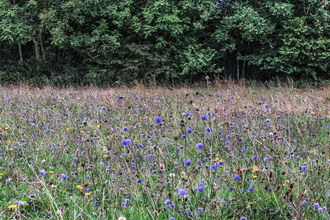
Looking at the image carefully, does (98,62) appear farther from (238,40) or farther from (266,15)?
(266,15)

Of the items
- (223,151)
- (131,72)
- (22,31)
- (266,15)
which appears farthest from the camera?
(131,72)

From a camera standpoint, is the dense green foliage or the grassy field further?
the dense green foliage

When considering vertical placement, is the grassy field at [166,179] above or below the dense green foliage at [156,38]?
below

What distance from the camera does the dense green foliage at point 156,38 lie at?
10.9 m

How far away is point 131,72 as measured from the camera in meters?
12.4

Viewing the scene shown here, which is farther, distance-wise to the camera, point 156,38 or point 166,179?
point 156,38

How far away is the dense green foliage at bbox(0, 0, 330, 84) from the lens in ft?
35.8

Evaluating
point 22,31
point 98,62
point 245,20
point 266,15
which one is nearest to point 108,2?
point 98,62

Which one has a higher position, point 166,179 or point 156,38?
point 156,38

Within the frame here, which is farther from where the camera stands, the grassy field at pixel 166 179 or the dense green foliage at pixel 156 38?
the dense green foliage at pixel 156 38

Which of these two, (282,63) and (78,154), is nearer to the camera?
(78,154)

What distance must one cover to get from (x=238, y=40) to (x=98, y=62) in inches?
282

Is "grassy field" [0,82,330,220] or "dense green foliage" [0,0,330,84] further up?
"dense green foliage" [0,0,330,84]

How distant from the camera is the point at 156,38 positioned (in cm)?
1289
